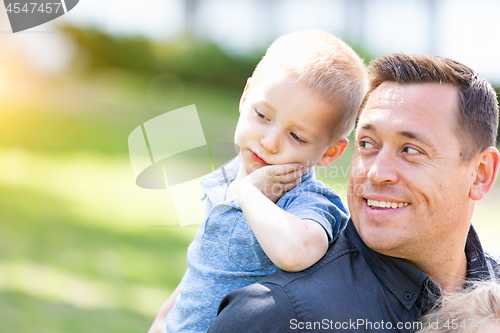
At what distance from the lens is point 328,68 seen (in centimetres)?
178

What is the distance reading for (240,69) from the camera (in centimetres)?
1338

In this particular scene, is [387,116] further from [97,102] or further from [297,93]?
[97,102]

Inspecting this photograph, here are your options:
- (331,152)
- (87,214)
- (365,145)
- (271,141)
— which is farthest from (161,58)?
(365,145)

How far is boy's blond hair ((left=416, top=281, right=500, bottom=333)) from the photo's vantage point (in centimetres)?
144

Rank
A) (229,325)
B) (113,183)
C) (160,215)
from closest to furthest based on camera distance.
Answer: (229,325)
(160,215)
(113,183)

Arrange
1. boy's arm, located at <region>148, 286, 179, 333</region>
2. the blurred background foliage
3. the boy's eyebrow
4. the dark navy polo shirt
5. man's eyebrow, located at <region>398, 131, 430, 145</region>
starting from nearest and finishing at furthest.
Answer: the dark navy polo shirt < man's eyebrow, located at <region>398, 131, 430, 145</region> < the boy's eyebrow < boy's arm, located at <region>148, 286, 179, 333</region> < the blurred background foliage

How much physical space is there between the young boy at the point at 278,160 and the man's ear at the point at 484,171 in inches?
19.1

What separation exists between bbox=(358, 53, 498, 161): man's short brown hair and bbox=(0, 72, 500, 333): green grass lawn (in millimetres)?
3997

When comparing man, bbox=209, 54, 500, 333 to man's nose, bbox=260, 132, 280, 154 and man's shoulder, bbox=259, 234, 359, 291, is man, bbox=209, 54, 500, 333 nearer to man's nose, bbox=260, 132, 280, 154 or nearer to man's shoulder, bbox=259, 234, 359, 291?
man's shoulder, bbox=259, 234, 359, 291

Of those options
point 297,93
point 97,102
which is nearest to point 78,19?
point 97,102

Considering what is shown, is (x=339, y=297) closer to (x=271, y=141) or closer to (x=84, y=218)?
(x=271, y=141)

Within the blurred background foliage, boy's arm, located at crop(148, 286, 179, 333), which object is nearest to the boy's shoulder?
boy's arm, located at crop(148, 286, 179, 333)

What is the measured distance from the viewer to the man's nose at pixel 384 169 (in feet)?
5.13

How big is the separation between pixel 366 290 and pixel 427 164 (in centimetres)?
46
